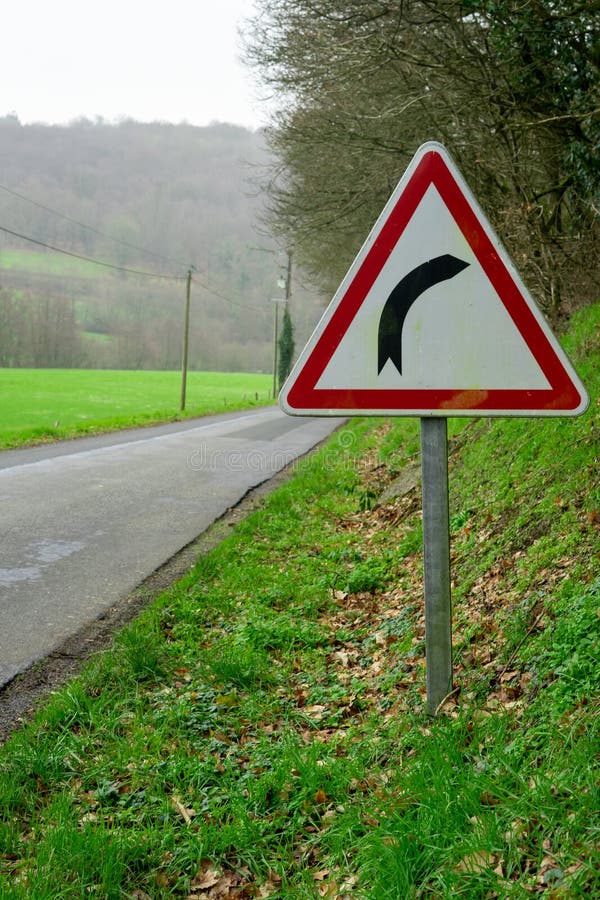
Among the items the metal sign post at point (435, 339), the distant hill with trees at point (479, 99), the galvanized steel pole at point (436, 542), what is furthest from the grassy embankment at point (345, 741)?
the distant hill with trees at point (479, 99)

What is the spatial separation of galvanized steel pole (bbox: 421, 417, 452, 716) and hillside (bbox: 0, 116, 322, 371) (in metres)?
63.8

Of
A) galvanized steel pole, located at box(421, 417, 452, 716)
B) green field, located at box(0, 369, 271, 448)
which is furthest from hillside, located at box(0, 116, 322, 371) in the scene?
galvanized steel pole, located at box(421, 417, 452, 716)

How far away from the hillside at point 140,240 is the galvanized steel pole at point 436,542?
6377cm

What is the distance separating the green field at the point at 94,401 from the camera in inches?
921

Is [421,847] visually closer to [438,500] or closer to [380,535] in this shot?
[438,500]

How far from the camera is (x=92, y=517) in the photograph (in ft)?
29.0

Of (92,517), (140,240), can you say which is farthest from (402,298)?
(140,240)

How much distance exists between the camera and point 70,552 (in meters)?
7.18

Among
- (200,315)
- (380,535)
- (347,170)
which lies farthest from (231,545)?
(200,315)

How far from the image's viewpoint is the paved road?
5.41m

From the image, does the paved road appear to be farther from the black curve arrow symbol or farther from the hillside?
the hillside

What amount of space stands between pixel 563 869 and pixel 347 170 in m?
11.8

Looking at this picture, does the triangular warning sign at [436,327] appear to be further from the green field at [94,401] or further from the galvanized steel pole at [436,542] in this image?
the green field at [94,401]

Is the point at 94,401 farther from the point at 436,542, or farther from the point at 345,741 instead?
the point at 436,542
